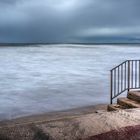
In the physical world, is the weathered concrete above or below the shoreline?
above

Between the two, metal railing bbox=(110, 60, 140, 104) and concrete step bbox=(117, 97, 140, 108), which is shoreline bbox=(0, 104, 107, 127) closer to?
concrete step bbox=(117, 97, 140, 108)

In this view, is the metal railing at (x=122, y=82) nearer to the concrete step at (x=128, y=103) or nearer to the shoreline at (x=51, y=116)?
the concrete step at (x=128, y=103)

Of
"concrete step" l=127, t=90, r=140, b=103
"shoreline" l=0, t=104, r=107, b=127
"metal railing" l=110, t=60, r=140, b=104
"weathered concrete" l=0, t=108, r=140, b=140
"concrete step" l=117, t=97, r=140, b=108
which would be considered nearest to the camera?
"weathered concrete" l=0, t=108, r=140, b=140

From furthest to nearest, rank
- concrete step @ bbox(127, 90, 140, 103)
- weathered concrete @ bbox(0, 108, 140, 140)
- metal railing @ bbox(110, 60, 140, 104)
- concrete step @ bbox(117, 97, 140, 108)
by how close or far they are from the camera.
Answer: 1. metal railing @ bbox(110, 60, 140, 104)
2. concrete step @ bbox(127, 90, 140, 103)
3. concrete step @ bbox(117, 97, 140, 108)
4. weathered concrete @ bbox(0, 108, 140, 140)

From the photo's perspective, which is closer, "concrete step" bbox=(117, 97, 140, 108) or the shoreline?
"concrete step" bbox=(117, 97, 140, 108)

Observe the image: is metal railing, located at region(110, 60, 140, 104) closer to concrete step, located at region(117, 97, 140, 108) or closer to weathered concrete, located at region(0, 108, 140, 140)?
concrete step, located at region(117, 97, 140, 108)

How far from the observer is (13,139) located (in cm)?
593

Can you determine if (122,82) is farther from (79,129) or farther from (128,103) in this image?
(79,129)

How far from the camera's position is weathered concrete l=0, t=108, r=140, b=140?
5.93 m

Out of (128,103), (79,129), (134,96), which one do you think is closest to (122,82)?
(134,96)

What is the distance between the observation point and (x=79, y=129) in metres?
6.21

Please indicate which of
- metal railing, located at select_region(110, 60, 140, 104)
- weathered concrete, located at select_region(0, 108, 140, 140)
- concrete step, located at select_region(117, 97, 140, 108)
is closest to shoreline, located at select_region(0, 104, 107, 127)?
concrete step, located at select_region(117, 97, 140, 108)

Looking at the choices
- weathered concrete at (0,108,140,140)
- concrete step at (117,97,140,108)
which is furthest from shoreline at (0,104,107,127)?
weathered concrete at (0,108,140,140)

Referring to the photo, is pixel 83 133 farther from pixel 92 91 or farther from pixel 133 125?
pixel 92 91
